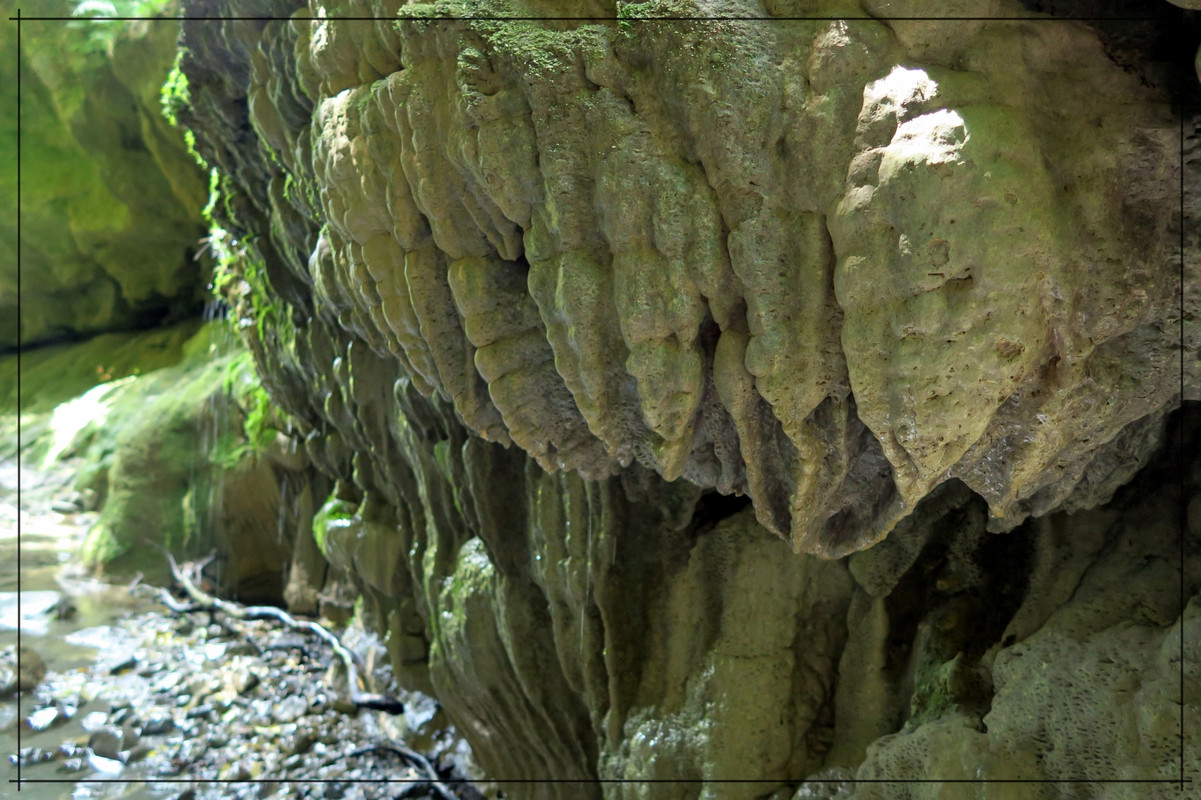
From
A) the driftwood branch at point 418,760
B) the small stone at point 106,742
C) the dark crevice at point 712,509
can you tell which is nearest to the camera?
the dark crevice at point 712,509

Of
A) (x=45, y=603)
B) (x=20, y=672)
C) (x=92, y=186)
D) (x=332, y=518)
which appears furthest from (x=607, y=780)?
(x=92, y=186)

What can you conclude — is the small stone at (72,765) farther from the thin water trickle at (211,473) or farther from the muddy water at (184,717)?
the thin water trickle at (211,473)

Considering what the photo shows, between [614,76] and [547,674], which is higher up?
[614,76]

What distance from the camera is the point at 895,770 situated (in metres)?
2.51

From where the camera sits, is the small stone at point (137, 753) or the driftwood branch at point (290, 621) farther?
the driftwood branch at point (290, 621)

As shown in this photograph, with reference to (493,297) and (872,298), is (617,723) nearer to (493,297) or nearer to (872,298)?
(493,297)

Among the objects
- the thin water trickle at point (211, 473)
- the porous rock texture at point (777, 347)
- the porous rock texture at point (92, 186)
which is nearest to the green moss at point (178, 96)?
the porous rock texture at point (777, 347)

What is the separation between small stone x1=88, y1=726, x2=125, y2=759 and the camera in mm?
5129

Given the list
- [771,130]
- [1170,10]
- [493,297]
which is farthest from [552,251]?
[1170,10]

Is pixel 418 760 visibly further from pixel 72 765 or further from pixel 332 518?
pixel 72 765

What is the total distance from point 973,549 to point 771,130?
5.21 ft

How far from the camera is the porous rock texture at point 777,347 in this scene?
1.70m

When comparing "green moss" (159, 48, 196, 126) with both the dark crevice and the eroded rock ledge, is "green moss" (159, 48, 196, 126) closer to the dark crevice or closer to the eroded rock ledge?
the eroded rock ledge

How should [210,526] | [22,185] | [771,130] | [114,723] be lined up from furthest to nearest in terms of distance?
[22,185]
[210,526]
[114,723]
[771,130]
